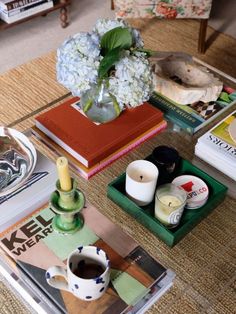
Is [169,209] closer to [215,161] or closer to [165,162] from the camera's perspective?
[165,162]

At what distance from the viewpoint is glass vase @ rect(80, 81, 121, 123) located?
1.20 meters

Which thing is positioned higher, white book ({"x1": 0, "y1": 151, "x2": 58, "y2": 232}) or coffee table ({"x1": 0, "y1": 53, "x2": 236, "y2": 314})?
white book ({"x1": 0, "y1": 151, "x2": 58, "y2": 232})

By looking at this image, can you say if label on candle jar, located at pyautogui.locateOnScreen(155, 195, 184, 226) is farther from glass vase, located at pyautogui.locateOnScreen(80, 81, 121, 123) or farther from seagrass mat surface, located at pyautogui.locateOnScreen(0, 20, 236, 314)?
glass vase, located at pyautogui.locateOnScreen(80, 81, 121, 123)

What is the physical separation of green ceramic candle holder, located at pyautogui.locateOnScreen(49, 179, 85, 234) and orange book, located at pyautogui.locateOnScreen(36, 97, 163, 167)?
204 mm

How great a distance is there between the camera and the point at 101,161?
4.05 ft

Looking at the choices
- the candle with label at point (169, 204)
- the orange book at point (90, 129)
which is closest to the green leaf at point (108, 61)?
the orange book at point (90, 129)

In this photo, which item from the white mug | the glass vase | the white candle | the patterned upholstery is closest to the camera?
the white mug

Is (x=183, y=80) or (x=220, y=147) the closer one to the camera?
(x=220, y=147)

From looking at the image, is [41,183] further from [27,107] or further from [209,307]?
[27,107]

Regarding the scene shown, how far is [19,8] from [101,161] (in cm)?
144

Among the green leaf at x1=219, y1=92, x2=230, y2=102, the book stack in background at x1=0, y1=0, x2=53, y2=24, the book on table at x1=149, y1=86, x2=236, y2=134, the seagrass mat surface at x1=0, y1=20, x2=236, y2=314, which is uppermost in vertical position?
the green leaf at x1=219, y1=92, x2=230, y2=102

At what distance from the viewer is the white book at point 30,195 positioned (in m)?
1.09

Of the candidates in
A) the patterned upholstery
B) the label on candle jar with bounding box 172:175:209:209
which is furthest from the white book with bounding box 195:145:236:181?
the patterned upholstery

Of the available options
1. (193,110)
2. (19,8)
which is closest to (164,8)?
(19,8)
